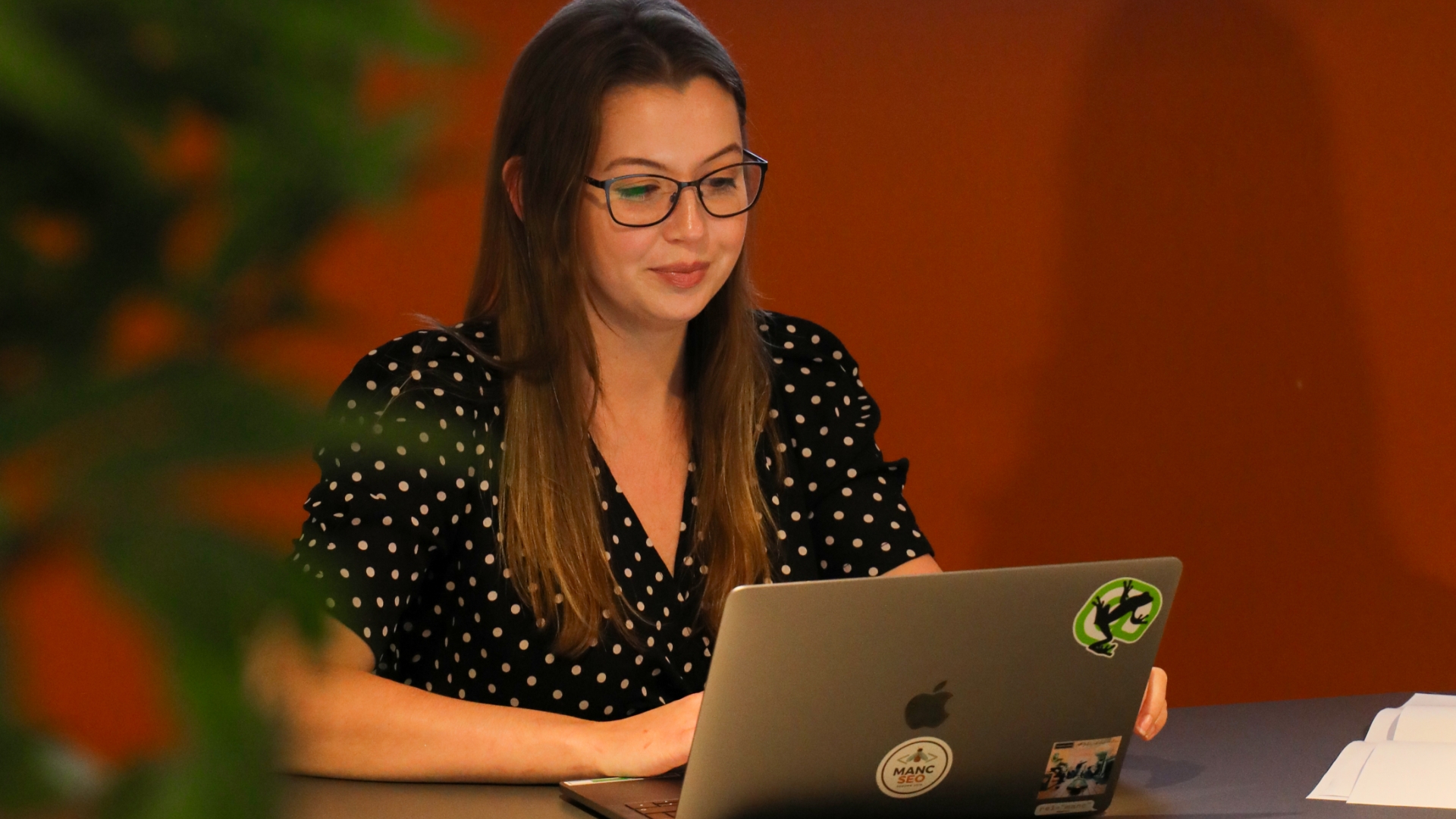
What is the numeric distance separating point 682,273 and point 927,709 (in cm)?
67

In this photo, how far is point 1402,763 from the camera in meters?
1.29

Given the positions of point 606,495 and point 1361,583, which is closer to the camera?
point 606,495

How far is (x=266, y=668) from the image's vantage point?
13 cm

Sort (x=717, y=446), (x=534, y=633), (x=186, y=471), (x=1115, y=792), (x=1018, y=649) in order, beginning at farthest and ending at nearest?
(x=717, y=446)
(x=534, y=633)
(x=1115, y=792)
(x=1018, y=649)
(x=186, y=471)

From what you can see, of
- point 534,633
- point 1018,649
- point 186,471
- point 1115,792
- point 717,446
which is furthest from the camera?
point 717,446

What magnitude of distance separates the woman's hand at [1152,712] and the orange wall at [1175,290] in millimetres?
1331

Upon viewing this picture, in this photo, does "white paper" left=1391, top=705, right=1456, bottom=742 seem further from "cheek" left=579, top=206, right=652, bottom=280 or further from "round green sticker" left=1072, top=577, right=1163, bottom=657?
"cheek" left=579, top=206, right=652, bottom=280

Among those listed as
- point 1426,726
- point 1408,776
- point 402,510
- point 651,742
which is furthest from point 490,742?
point 1426,726

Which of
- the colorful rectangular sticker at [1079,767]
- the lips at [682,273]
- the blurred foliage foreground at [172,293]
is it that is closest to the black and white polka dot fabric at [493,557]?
the lips at [682,273]

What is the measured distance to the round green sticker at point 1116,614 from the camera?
107 centimetres

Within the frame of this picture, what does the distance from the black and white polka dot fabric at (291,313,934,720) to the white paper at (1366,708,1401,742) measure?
1.76 feet

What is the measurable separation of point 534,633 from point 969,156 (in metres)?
1.44

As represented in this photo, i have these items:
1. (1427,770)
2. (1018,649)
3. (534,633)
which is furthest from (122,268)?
(534,633)

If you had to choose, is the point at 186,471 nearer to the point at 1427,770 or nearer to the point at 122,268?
the point at 122,268
